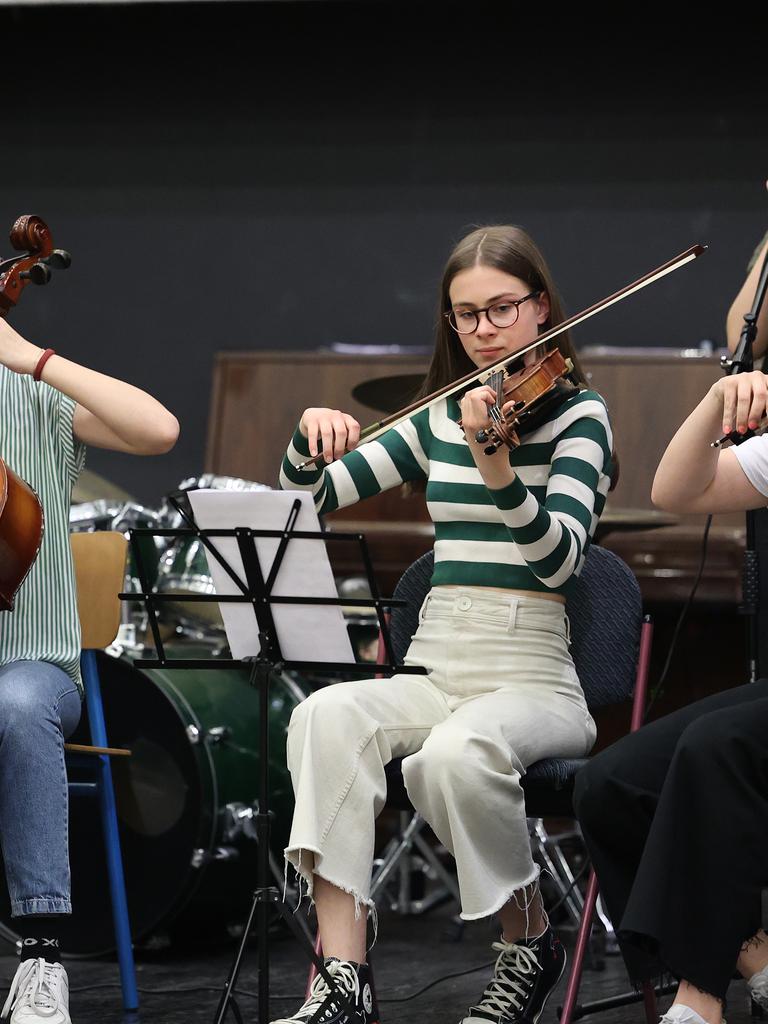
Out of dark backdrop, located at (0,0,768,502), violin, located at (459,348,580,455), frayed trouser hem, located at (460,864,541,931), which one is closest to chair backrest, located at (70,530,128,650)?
violin, located at (459,348,580,455)

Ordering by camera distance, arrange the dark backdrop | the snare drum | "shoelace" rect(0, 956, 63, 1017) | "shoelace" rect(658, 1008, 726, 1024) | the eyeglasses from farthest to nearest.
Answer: the dark backdrop
the snare drum
the eyeglasses
"shoelace" rect(0, 956, 63, 1017)
"shoelace" rect(658, 1008, 726, 1024)

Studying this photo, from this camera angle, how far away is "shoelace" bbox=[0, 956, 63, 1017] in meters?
1.89

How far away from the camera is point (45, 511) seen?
227 cm

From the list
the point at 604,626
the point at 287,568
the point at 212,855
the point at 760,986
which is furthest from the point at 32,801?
the point at 760,986

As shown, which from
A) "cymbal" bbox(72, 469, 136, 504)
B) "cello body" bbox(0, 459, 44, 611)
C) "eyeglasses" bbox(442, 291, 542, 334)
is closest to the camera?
"cello body" bbox(0, 459, 44, 611)

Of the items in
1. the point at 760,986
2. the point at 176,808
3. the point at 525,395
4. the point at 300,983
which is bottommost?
the point at 300,983

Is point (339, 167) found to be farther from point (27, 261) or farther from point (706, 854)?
point (706, 854)

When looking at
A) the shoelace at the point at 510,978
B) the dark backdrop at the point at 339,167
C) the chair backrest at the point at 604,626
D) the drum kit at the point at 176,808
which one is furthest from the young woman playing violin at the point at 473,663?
the dark backdrop at the point at 339,167

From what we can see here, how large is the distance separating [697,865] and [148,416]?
106cm

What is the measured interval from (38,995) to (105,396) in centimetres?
88

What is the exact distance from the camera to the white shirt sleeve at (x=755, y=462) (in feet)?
6.66

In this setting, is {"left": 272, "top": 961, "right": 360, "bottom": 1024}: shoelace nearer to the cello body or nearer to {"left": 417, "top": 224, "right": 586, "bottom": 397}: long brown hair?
the cello body

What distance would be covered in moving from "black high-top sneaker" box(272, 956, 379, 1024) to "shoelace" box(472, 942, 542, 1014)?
187mm

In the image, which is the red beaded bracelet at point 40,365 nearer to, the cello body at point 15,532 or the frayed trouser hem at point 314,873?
the cello body at point 15,532
